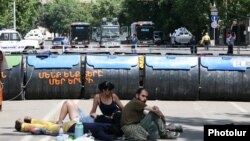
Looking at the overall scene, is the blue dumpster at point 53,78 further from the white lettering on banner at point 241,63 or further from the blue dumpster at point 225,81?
the white lettering on banner at point 241,63

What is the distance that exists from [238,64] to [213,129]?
11.5m

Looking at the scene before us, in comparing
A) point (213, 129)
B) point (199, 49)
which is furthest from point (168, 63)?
point (199, 49)

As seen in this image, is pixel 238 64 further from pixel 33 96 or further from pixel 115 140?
pixel 115 140

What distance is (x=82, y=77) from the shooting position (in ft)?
57.9

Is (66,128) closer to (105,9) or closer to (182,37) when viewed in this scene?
(182,37)

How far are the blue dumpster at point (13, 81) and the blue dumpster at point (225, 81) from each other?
210 inches

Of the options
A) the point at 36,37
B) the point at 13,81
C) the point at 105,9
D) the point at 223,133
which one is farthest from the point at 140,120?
the point at 105,9

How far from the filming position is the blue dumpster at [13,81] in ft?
56.6

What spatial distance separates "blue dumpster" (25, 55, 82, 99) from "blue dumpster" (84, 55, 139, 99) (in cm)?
31

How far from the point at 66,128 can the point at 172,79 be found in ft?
22.8

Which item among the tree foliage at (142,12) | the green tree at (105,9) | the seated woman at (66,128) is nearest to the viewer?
the seated woman at (66,128)

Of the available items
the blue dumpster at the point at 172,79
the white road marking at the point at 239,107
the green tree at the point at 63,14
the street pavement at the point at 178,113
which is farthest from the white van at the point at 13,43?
the green tree at the point at 63,14

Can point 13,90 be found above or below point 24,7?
below

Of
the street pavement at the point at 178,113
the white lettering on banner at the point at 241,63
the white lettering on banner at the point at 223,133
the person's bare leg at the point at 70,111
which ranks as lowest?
the street pavement at the point at 178,113
